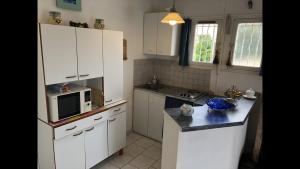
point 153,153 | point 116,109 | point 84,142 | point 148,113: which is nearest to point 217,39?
point 148,113

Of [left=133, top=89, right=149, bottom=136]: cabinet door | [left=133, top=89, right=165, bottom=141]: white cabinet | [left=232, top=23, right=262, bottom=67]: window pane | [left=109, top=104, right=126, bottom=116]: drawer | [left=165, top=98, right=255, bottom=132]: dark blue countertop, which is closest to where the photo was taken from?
[left=165, top=98, right=255, bottom=132]: dark blue countertop

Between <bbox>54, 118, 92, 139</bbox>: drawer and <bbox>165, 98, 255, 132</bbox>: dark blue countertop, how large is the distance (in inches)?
38.7

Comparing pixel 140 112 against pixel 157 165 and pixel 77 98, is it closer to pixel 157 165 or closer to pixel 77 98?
pixel 157 165

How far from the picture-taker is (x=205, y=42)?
3.13 metres

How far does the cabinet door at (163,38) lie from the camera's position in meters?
3.07

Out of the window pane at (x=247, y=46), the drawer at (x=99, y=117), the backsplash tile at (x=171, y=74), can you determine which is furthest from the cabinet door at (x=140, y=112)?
the window pane at (x=247, y=46)

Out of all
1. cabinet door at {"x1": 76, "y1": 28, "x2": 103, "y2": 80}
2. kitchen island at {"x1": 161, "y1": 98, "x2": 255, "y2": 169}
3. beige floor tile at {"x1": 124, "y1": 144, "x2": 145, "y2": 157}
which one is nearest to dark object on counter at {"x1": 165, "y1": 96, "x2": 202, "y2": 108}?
beige floor tile at {"x1": 124, "y1": 144, "x2": 145, "y2": 157}

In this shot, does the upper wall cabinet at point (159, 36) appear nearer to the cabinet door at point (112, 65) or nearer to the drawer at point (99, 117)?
the cabinet door at point (112, 65)

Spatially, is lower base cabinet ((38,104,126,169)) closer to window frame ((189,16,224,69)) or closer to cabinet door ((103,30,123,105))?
cabinet door ((103,30,123,105))

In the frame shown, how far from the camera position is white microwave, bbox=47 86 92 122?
189 cm

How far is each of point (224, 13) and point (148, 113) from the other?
201 cm
